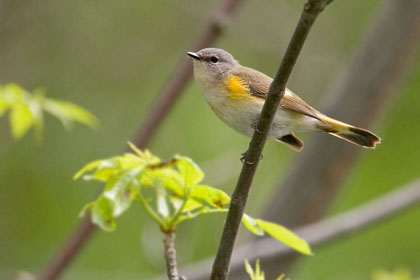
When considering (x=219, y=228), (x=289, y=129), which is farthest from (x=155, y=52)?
(x=289, y=129)

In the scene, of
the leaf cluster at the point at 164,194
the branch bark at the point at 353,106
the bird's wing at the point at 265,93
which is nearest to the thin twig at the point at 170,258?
the leaf cluster at the point at 164,194

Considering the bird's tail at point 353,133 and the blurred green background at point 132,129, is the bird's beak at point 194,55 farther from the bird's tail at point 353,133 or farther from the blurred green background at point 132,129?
the blurred green background at point 132,129

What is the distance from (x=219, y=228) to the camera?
6.86 meters

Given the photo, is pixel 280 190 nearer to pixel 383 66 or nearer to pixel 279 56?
pixel 383 66

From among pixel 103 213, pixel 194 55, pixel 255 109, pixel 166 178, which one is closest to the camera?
pixel 103 213

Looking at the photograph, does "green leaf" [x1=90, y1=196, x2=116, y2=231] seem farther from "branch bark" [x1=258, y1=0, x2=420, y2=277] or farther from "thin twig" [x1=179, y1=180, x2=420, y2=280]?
"branch bark" [x1=258, y1=0, x2=420, y2=277]

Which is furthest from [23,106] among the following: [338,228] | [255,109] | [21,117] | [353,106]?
[353,106]

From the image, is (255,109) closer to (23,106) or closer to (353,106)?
(23,106)

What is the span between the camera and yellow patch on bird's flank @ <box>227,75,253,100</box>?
3.89m

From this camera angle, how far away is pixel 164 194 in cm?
281

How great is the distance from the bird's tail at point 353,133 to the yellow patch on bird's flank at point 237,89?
0.45 metres

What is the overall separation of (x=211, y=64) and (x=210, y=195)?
5.81 ft

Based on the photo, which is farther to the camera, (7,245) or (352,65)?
(7,245)

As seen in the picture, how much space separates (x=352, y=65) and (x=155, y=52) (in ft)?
12.3
